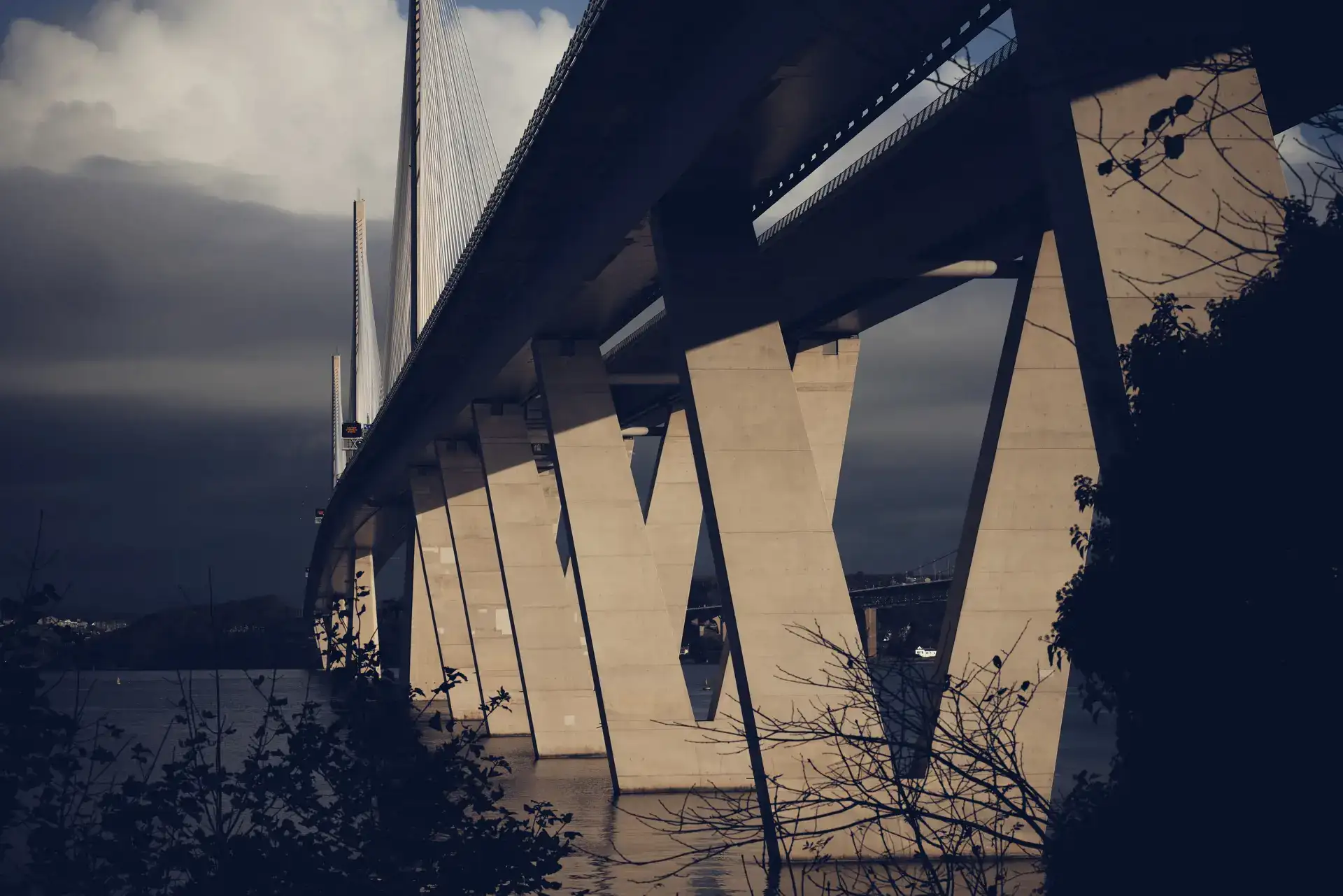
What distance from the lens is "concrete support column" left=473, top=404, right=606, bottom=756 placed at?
36.4m

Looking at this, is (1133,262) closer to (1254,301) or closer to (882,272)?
(1254,301)

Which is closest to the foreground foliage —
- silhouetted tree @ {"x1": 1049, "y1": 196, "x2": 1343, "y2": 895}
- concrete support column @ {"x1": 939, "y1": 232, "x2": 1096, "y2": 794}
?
silhouetted tree @ {"x1": 1049, "y1": 196, "x2": 1343, "y2": 895}

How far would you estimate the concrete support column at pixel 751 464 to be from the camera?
1920 cm

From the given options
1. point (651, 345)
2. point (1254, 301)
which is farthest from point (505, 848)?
point (651, 345)

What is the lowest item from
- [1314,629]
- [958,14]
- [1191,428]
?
[1314,629]

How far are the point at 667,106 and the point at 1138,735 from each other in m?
12.7

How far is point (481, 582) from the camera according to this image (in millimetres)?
47062

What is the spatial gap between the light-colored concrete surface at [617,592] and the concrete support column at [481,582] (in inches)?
693

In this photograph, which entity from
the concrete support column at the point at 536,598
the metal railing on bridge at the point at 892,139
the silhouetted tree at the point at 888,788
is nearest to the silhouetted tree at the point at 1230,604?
the silhouetted tree at the point at 888,788

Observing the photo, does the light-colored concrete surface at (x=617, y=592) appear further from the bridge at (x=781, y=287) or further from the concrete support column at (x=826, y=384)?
the concrete support column at (x=826, y=384)

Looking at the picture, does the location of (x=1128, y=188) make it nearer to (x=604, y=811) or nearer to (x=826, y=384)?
(x=604, y=811)

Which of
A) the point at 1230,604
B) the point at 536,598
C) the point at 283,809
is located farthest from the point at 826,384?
the point at 1230,604

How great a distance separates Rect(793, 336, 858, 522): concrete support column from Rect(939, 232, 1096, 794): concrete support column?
1027cm

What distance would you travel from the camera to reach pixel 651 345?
108ft
